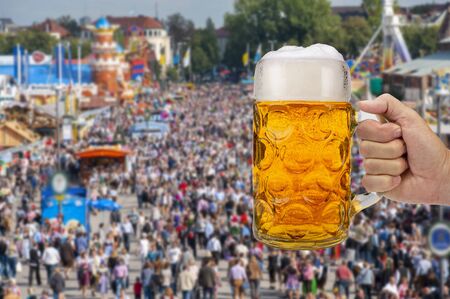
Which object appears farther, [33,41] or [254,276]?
[33,41]

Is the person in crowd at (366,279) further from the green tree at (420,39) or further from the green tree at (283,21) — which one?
the green tree at (420,39)

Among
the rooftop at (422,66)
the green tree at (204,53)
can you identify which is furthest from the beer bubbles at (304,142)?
the green tree at (204,53)

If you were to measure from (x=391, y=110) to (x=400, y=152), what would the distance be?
79mm

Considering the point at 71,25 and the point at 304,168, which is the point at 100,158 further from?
the point at 71,25

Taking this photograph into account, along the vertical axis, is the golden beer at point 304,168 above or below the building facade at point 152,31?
below

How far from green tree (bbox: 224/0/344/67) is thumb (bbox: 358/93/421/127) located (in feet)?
33.9

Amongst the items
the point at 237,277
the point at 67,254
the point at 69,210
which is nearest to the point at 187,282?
the point at 237,277

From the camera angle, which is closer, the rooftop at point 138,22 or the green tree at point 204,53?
the green tree at point 204,53

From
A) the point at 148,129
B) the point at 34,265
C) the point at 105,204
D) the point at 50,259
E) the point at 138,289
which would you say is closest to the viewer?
the point at 138,289

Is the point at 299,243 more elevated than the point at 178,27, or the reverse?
the point at 178,27

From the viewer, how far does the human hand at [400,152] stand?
206 cm

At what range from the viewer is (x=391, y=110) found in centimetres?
206

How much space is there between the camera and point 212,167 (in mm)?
26875

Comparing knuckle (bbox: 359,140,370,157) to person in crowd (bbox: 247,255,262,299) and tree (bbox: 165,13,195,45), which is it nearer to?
person in crowd (bbox: 247,255,262,299)
